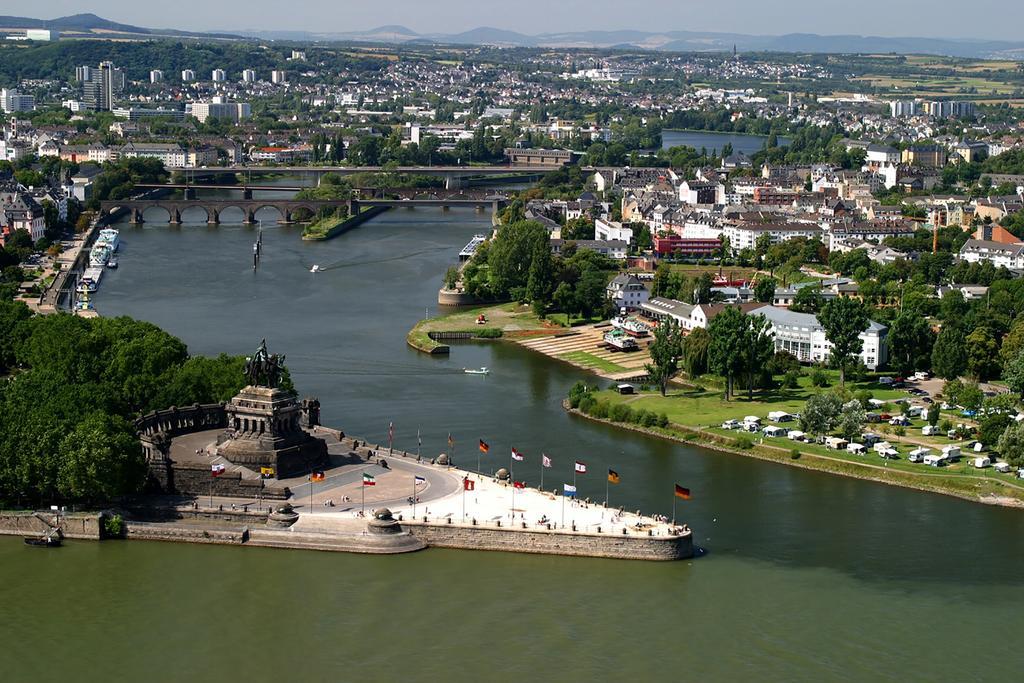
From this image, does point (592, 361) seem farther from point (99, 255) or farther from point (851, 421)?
point (99, 255)

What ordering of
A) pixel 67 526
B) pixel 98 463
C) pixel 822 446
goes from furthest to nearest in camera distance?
pixel 822 446
pixel 98 463
pixel 67 526

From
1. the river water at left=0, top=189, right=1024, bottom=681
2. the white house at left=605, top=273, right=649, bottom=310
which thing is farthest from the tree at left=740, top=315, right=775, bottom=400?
the white house at left=605, top=273, right=649, bottom=310

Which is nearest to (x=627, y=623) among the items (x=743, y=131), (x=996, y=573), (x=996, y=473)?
(x=996, y=573)

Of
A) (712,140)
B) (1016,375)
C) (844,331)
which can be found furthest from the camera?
(712,140)

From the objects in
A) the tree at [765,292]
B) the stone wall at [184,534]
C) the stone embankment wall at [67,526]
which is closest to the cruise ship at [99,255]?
the tree at [765,292]

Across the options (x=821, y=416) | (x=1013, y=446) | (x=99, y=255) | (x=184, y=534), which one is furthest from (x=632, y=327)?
(x=99, y=255)

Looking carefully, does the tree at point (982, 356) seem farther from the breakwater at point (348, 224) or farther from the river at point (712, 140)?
the river at point (712, 140)

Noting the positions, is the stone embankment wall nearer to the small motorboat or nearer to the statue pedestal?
the small motorboat

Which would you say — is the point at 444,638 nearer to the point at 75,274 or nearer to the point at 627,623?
Answer: the point at 627,623

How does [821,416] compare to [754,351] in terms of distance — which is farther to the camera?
[754,351]
